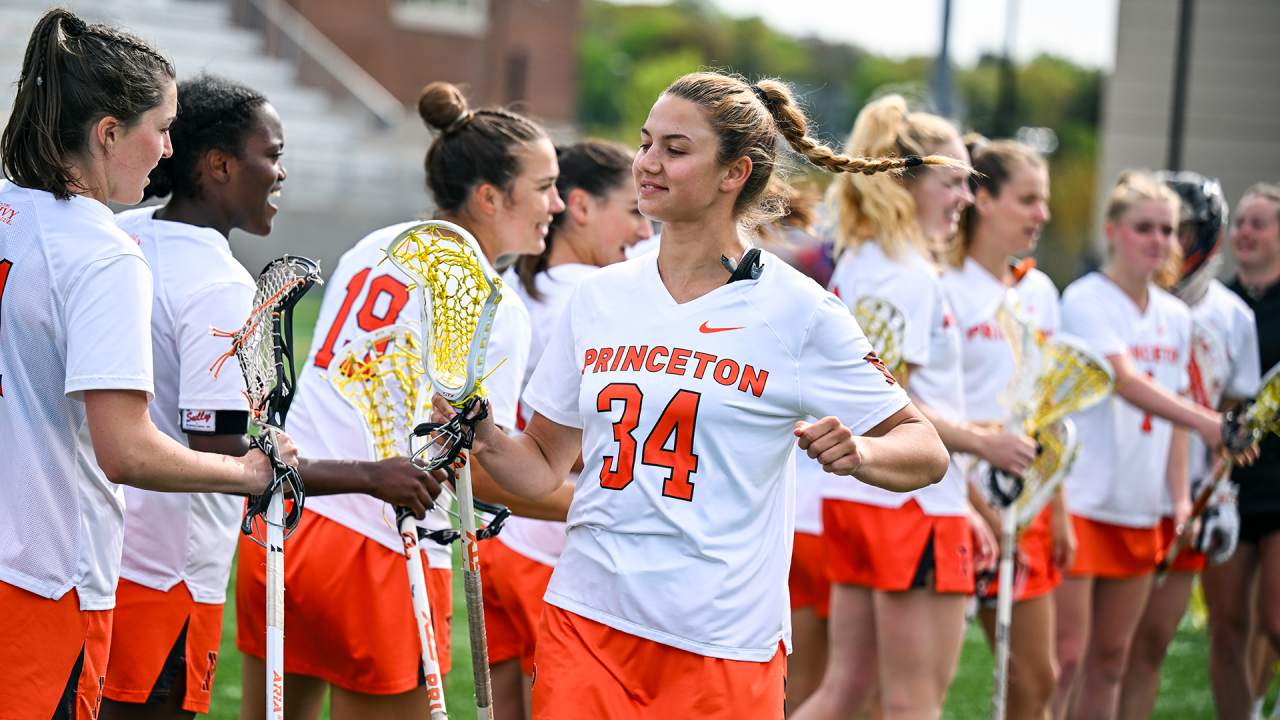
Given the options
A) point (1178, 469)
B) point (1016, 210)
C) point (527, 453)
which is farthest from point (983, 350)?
Result: point (527, 453)

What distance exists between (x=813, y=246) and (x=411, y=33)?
73.8ft

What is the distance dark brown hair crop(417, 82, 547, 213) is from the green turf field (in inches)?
102

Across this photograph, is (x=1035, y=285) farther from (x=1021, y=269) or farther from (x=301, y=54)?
(x=301, y=54)

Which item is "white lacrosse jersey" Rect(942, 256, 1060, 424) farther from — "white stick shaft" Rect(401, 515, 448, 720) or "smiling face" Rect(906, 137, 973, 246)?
"white stick shaft" Rect(401, 515, 448, 720)

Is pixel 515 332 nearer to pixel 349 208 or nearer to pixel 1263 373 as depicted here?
pixel 1263 373

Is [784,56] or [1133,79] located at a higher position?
[784,56]

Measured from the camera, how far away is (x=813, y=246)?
20812 mm

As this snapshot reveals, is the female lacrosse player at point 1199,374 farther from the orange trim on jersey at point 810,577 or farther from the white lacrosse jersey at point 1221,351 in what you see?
the orange trim on jersey at point 810,577

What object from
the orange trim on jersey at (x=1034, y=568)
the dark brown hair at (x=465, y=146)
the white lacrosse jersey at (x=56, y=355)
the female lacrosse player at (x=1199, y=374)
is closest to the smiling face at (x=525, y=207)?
the dark brown hair at (x=465, y=146)

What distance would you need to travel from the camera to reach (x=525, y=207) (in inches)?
133

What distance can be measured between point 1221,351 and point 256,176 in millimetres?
4319

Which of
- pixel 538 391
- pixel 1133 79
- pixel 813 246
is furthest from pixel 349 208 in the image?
pixel 538 391

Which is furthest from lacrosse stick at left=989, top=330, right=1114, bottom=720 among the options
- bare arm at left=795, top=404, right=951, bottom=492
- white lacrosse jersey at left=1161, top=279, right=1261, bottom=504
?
bare arm at left=795, top=404, right=951, bottom=492

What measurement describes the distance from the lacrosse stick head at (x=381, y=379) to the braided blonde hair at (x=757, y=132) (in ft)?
3.02
